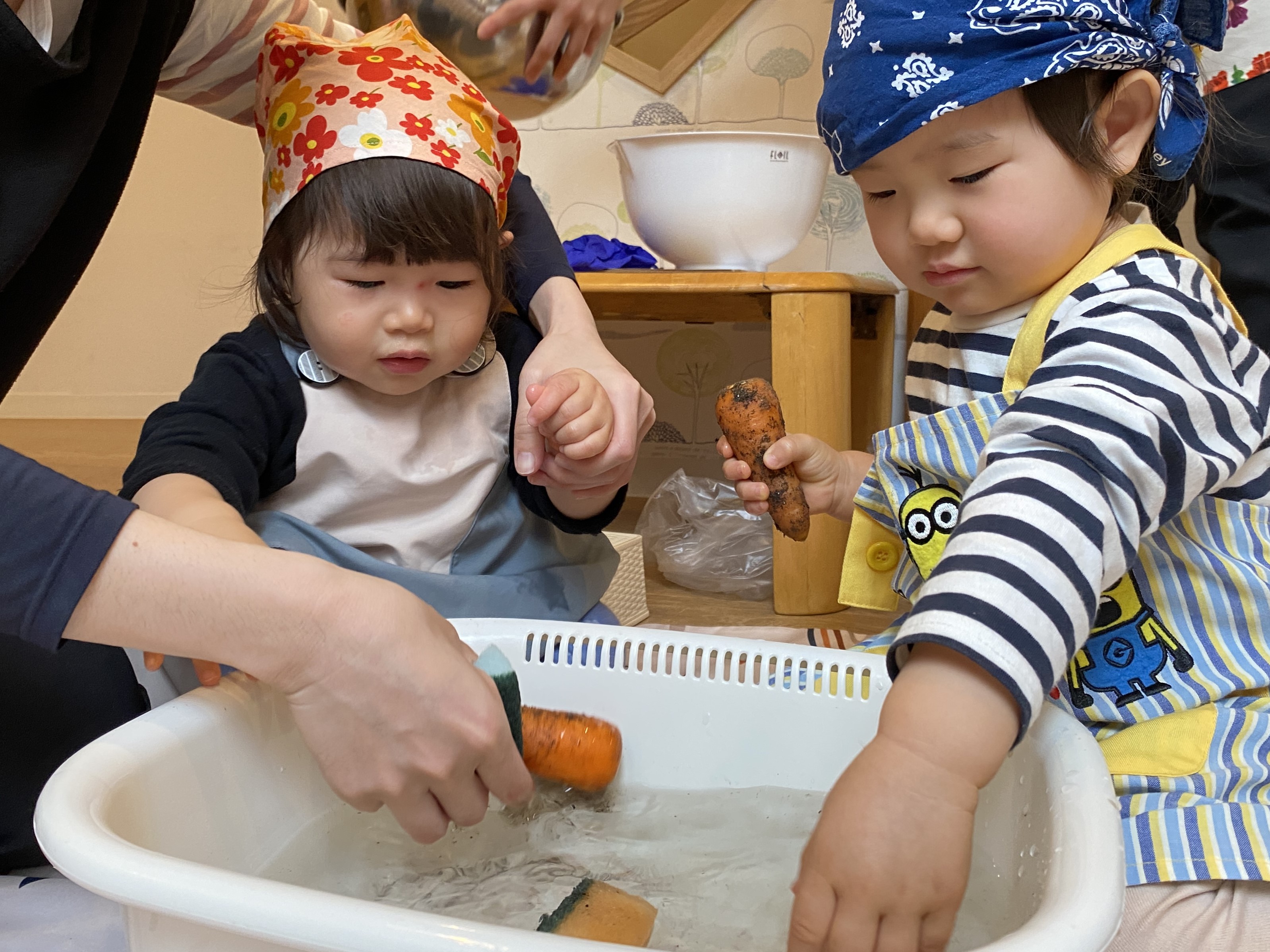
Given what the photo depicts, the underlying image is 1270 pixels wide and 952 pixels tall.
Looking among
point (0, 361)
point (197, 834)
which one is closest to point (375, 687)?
point (197, 834)

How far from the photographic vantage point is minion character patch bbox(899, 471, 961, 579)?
2.44ft

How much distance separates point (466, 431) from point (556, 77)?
13.7 inches

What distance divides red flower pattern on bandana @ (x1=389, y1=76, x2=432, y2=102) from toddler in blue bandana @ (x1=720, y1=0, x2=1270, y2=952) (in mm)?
339

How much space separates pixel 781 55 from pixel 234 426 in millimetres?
1574

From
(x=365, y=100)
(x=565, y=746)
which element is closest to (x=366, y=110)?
(x=365, y=100)

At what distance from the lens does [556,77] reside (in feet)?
3.14

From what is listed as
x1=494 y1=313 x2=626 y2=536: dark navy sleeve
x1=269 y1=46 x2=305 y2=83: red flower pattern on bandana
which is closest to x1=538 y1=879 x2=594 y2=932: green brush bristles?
x1=494 y1=313 x2=626 y2=536: dark navy sleeve

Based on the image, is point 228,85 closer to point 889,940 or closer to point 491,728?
point 491,728

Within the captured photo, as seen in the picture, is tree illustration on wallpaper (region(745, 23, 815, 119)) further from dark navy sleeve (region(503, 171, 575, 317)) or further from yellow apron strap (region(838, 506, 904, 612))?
yellow apron strap (region(838, 506, 904, 612))

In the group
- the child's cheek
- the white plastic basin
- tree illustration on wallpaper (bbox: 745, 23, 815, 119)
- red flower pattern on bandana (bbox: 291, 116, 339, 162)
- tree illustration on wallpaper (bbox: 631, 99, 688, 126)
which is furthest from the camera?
tree illustration on wallpaper (bbox: 631, 99, 688, 126)

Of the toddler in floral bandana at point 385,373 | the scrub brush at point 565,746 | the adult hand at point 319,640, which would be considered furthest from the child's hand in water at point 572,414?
the adult hand at point 319,640

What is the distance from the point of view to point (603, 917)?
0.51 metres

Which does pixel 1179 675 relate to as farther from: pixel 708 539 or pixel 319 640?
pixel 708 539

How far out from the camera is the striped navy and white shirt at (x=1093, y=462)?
0.47 metres
